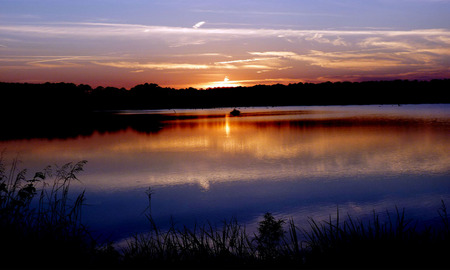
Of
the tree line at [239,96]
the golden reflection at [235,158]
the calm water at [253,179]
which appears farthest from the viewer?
the tree line at [239,96]

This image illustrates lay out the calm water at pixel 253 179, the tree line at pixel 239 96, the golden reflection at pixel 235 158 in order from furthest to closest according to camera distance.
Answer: the tree line at pixel 239 96 < the golden reflection at pixel 235 158 < the calm water at pixel 253 179

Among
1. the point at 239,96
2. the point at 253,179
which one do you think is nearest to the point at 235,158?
the point at 253,179

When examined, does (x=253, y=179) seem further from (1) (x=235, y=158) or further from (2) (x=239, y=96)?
(2) (x=239, y=96)

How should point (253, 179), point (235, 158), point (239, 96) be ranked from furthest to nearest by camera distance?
point (239, 96) → point (235, 158) → point (253, 179)

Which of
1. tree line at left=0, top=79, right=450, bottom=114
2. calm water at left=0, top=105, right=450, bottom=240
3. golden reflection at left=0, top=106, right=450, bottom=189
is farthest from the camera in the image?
tree line at left=0, top=79, right=450, bottom=114

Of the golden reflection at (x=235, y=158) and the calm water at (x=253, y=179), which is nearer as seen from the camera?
the calm water at (x=253, y=179)

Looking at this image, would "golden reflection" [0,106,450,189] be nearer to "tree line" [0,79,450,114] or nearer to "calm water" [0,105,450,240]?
"calm water" [0,105,450,240]

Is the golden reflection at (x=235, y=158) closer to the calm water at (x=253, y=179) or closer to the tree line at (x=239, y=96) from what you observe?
the calm water at (x=253, y=179)

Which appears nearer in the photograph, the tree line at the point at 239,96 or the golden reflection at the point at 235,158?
the golden reflection at the point at 235,158

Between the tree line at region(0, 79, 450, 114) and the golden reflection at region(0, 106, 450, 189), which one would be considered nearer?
the golden reflection at region(0, 106, 450, 189)

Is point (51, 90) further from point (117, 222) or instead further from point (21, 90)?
point (117, 222)

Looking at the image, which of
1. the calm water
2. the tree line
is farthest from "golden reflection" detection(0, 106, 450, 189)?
the tree line

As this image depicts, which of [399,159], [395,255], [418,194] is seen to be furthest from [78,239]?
[399,159]

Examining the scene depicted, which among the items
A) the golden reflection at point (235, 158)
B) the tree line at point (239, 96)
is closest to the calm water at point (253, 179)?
the golden reflection at point (235, 158)
